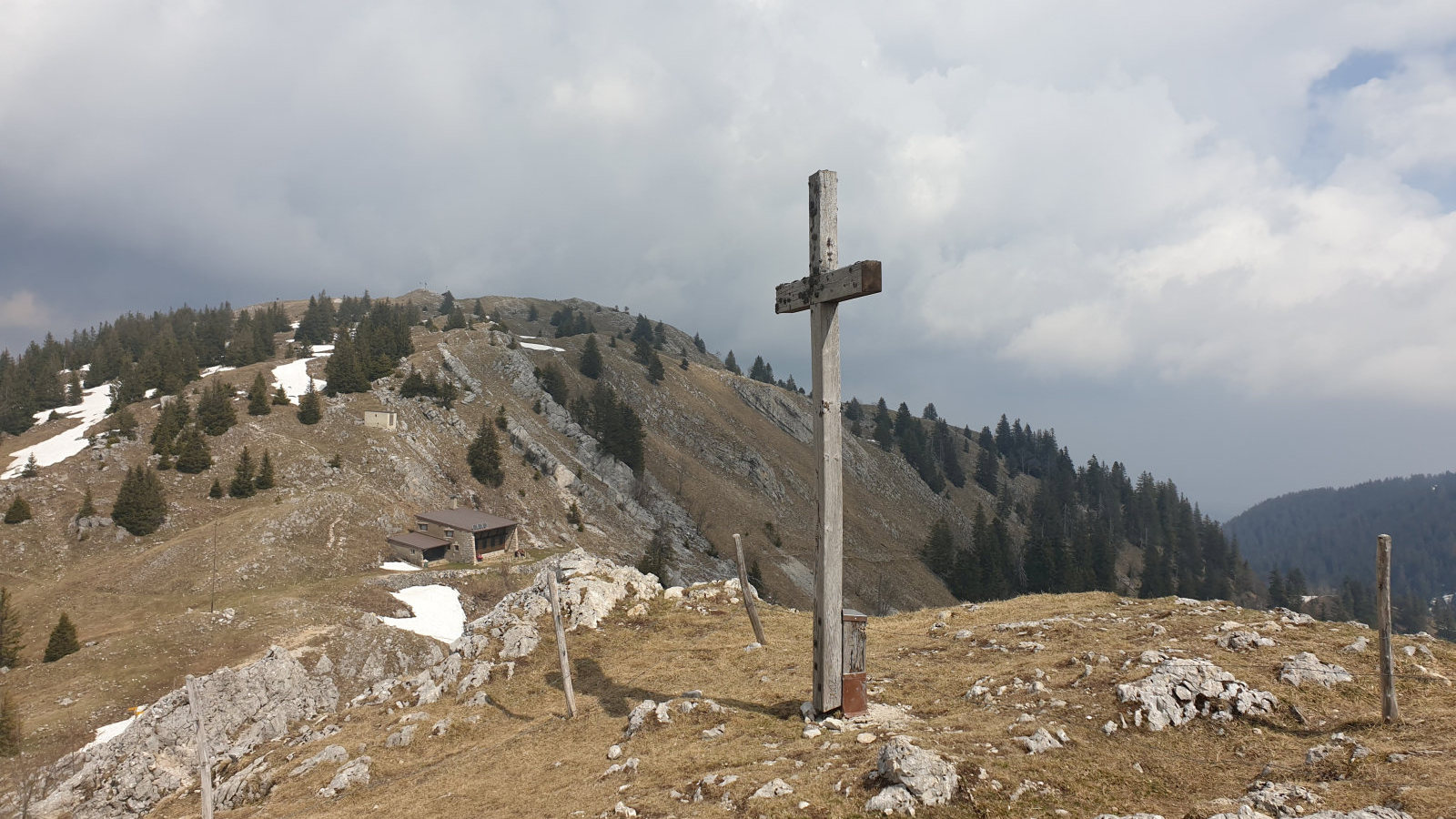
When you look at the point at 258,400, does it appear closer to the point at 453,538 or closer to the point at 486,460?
the point at 486,460

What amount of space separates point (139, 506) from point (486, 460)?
36.6m

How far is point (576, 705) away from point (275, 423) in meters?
90.3

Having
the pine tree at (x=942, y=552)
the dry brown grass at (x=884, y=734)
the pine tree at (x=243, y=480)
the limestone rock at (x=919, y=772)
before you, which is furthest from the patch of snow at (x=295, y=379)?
the limestone rock at (x=919, y=772)

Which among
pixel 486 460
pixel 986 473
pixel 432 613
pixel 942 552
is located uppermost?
pixel 486 460

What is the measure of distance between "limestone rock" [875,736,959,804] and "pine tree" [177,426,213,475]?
9300 centimetres

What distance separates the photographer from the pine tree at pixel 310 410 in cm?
8975

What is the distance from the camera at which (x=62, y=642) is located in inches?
1791

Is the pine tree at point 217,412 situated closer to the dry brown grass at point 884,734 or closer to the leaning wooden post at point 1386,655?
the dry brown grass at point 884,734

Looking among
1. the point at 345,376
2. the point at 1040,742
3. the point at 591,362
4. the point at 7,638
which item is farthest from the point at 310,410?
the point at 1040,742

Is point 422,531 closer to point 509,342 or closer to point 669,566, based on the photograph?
point 669,566

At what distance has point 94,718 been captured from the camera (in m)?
38.4

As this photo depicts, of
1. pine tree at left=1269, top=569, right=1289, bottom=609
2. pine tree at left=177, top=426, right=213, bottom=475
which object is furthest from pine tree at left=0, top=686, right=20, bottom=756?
pine tree at left=1269, top=569, right=1289, bottom=609

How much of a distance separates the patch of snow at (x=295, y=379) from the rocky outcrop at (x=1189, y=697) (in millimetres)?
111023

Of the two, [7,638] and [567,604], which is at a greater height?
[567,604]
